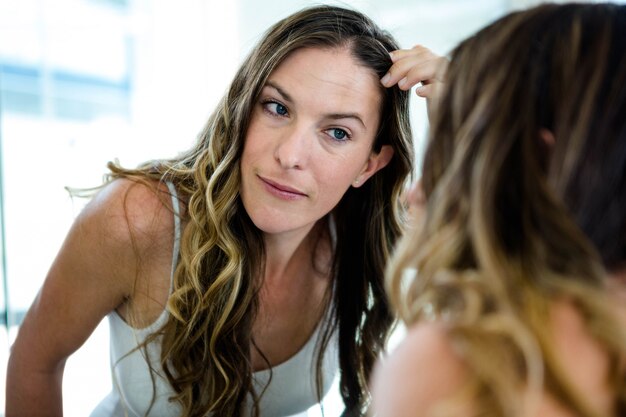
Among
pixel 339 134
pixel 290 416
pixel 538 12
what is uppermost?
pixel 538 12

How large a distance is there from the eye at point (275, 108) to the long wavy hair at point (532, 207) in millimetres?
632

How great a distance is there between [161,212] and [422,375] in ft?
2.63

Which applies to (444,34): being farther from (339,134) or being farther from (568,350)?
(568,350)

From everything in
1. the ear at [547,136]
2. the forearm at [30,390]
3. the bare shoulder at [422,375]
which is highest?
the ear at [547,136]

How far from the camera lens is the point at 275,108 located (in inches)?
53.4

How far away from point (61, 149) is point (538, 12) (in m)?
2.50

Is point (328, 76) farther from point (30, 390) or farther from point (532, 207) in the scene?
point (30, 390)

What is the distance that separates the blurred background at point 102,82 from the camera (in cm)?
263

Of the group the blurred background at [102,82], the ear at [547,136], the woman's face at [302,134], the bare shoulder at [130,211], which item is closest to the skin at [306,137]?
the woman's face at [302,134]

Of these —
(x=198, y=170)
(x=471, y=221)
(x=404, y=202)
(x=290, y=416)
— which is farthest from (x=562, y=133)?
(x=290, y=416)

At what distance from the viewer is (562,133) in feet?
2.32

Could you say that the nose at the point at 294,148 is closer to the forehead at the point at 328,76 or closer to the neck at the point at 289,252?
the forehead at the point at 328,76

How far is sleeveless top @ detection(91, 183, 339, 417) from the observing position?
1384mm

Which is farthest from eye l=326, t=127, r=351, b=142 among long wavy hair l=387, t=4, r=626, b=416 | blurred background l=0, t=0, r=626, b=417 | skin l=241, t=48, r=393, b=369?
blurred background l=0, t=0, r=626, b=417
